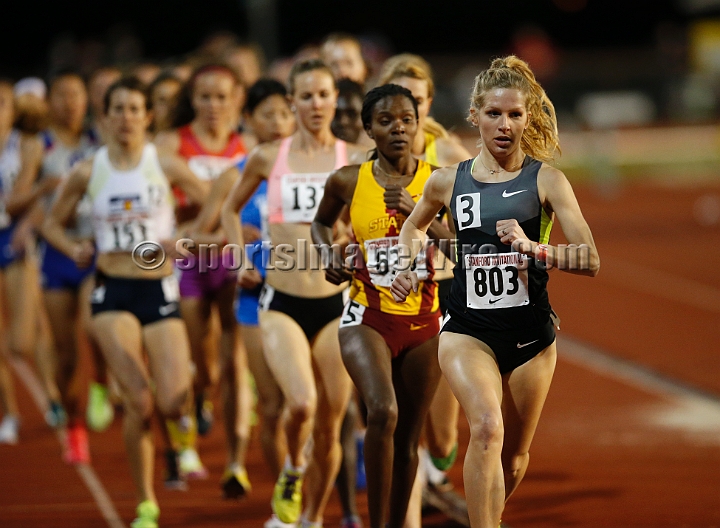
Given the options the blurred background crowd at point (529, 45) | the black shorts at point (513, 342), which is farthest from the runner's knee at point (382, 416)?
the blurred background crowd at point (529, 45)

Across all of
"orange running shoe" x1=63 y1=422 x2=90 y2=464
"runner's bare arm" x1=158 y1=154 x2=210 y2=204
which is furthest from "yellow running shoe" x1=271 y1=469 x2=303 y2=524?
"orange running shoe" x1=63 y1=422 x2=90 y2=464

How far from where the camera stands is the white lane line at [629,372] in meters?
10.4

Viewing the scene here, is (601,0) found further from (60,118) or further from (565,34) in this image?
(60,118)

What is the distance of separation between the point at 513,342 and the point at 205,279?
12.4 feet

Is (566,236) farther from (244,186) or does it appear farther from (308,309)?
(244,186)

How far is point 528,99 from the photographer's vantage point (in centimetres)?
506

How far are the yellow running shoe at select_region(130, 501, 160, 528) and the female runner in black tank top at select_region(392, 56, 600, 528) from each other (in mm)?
2374

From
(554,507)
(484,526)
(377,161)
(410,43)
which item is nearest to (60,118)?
(377,161)

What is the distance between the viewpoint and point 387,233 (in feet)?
19.1

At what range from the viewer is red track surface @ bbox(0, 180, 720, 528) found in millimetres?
7164

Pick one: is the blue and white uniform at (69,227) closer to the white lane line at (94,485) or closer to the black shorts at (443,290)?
the white lane line at (94,485)

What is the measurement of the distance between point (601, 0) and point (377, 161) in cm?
4191

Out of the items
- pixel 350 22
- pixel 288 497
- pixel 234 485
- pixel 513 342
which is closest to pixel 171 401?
pixel 234 485

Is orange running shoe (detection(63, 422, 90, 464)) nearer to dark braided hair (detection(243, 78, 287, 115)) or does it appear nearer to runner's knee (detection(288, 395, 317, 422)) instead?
dark braided hair (detection(243, 78, 287, 115))
